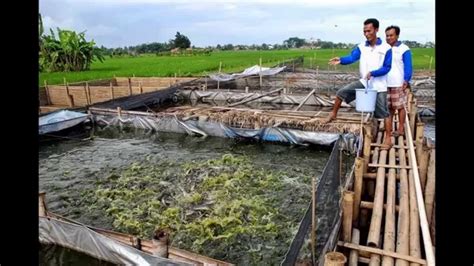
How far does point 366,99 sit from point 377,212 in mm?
1358

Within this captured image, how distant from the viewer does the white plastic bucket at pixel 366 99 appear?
172 inches

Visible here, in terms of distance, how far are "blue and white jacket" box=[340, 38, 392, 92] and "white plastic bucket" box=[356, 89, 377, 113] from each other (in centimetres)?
14

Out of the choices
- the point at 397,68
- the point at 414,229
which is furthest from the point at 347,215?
the point at 397,68

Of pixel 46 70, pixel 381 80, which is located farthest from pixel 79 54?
pixel 381 80

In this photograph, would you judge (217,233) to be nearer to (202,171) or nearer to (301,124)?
(202,171)

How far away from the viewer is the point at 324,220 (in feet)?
11.1

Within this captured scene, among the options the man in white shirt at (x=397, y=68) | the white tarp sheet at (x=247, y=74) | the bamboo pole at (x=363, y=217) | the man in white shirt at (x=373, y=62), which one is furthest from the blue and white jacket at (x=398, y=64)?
the white tarp sheet at (x=247, y=74)

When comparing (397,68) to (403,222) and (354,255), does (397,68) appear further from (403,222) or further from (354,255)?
(354,255)

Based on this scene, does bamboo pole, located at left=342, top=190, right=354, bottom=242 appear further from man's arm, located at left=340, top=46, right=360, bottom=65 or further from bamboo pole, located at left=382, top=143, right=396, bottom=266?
man's arm, located at left=340, top=46, right=360, bottom=65

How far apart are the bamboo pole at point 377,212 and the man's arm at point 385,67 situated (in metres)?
1.09

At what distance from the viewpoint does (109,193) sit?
698 cm

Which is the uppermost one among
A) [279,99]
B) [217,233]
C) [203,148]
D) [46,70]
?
[46,70]

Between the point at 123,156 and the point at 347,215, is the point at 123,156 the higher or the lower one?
the lower one
